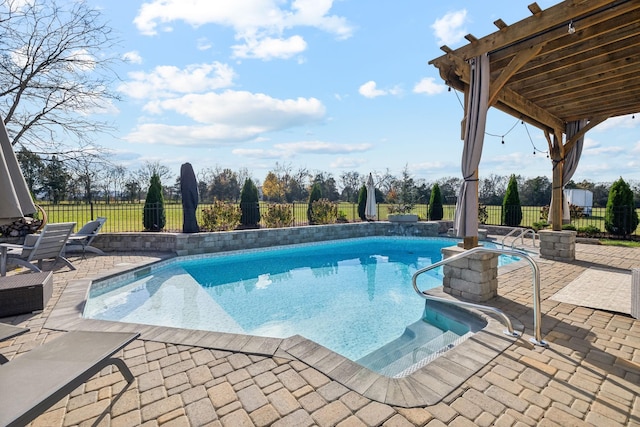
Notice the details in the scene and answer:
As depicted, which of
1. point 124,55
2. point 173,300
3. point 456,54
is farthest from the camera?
point 124,55

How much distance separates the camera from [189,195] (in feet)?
28.8

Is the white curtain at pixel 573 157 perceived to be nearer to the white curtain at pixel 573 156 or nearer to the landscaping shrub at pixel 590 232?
the white curtain at pixel 573 156

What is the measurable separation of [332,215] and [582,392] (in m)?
11.1

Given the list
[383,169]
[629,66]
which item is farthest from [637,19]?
[383,169]

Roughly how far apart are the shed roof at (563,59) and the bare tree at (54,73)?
30.8 feet

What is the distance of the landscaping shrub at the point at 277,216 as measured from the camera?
1151 cm

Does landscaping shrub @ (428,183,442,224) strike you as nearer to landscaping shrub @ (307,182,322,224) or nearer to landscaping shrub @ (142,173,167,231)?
landscaping shrub @ (307,182,322,224)

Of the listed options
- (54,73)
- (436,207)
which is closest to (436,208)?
(436,207)

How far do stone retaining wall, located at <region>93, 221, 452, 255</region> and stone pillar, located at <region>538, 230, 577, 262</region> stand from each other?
17.6 ft

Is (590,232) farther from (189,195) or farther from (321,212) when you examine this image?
(189,195)

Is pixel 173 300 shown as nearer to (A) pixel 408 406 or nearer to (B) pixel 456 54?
(A) pixel 408 406

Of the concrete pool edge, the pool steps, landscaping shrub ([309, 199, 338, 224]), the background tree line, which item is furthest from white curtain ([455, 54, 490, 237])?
the background tree line

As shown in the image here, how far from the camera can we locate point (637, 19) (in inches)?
126

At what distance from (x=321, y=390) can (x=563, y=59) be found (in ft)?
17.1
